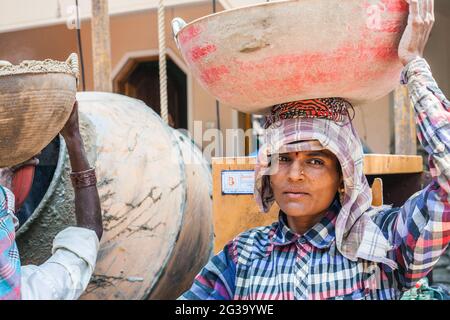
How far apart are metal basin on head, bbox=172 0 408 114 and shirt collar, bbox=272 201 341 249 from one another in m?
0.34

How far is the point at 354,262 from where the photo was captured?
1.44 meters

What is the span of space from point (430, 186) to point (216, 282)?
2.08 feet

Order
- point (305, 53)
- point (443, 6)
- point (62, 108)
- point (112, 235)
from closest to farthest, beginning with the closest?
point (305, 53) < point (62, 108) < point (112, 235) < point (443, 6)

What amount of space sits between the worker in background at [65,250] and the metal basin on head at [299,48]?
19.6 inches

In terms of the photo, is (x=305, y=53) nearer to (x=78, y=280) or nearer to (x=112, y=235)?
(x=78, y=280)

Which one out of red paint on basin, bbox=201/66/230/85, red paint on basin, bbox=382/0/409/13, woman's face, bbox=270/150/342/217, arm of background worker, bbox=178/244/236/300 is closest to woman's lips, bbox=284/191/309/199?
woman's face, bbox=270/150/342/217

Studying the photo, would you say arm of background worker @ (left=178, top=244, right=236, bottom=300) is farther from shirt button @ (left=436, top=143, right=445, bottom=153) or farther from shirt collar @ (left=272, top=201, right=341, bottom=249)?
shirt button @ (left=436, top=143, right=445, bottom=153)

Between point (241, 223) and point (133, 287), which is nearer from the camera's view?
point (241, 223)

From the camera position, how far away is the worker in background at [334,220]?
1.30 metres

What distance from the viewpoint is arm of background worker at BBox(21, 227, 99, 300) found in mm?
1310

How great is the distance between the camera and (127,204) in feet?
7.73

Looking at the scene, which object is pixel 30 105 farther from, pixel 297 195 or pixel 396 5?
pixel 396 5
